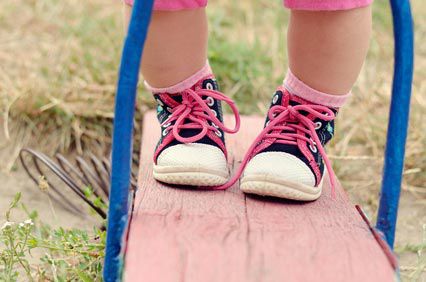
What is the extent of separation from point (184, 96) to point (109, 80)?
95cm

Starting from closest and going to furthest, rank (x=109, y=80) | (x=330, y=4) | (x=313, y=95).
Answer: (x=330, y=4) < (x=313, y=95) < (x=109, y=80)

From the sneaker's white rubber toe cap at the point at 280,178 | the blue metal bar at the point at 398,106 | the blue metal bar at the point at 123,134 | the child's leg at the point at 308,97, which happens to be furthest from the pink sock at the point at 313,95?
the blue metal bar at the point at 123,134

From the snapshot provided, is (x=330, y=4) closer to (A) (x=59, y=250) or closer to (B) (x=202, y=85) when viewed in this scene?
(B) (x=202, y=85)

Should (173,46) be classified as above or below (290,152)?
above

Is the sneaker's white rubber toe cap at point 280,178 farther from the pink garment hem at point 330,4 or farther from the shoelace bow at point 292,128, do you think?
the pink garment hem at point 330,4

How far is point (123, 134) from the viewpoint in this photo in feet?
3.26

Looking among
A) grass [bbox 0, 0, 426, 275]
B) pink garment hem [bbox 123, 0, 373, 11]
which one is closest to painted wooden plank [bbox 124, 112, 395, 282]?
pink garment hem [bbox 123, 0, 373, 11]

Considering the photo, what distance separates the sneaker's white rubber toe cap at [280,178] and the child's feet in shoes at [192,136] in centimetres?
7

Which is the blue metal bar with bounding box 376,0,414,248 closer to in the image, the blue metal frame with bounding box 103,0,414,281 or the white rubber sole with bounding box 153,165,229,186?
the blue metal frame with bounding box 103,0,414,281

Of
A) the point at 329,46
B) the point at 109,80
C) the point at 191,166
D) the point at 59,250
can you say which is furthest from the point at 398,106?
the point at 109,80

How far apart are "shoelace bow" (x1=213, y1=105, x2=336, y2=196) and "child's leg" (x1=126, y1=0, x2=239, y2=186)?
58 mm

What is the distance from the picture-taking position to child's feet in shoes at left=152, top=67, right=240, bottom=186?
4.00 ft

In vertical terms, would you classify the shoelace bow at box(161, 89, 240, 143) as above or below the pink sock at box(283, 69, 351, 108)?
below

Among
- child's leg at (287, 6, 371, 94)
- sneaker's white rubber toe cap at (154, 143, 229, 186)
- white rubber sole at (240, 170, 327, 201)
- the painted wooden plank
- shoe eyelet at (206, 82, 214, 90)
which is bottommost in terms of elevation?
the painted wooden plank
